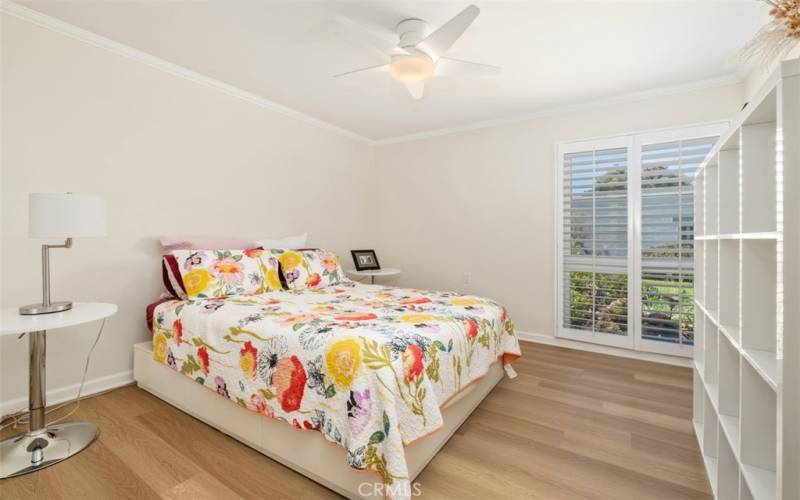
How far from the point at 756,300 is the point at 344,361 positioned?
143cm

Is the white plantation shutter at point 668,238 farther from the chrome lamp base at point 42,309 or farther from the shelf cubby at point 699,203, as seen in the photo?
the chrome lamp base at point 42,309

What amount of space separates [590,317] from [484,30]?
2.72 meters

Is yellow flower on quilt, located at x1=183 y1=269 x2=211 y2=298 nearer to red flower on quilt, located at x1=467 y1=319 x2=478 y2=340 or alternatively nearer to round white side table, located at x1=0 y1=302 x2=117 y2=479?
round white side table, located at x1=0 y1=302 x2=117 y2=479

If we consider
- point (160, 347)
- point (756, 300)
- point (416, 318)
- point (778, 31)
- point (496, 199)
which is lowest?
point (160, 347)

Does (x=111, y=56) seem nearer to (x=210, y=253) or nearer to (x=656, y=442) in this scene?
(x=210, y=253)

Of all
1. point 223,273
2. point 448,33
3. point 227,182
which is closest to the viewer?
point 448,33

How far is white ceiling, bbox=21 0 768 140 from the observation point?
6.87 feet

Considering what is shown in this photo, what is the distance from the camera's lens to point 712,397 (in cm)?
157

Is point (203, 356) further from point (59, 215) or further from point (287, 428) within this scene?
point (59, 215)

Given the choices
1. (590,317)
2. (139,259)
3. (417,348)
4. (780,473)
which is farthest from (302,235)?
(780,473)

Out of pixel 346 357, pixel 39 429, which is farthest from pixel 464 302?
pixel 39 429

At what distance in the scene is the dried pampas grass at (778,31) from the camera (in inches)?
44.5

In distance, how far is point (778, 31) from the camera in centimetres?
123

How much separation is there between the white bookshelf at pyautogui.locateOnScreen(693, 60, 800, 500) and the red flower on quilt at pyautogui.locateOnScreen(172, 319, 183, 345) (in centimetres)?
260
